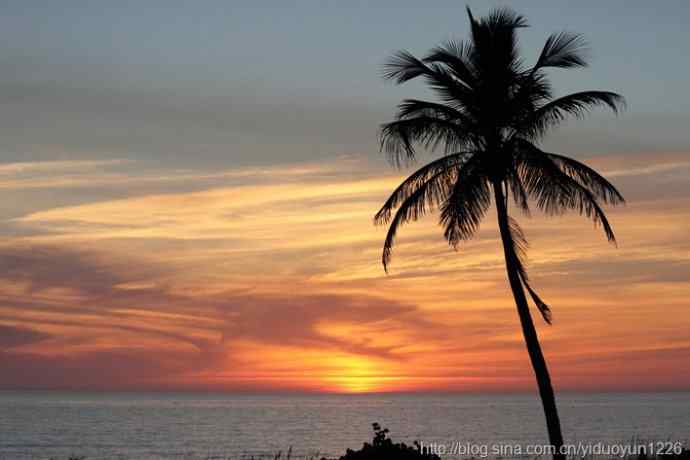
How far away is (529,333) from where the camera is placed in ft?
73.1

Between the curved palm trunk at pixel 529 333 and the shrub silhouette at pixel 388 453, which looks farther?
the curved palm trunk at pixel 529 333

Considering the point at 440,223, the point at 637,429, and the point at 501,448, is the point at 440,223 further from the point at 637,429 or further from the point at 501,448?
the point at 637,429

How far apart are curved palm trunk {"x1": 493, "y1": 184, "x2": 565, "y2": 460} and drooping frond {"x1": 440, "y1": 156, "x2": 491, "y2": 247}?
414 mm

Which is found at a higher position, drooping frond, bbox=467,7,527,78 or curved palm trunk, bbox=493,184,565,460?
drooping frond, bbox=467,7,527,78

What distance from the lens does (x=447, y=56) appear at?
23.4 metres

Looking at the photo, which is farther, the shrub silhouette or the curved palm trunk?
the curved palm trunk

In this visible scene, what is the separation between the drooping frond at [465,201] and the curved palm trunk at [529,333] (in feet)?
1.36

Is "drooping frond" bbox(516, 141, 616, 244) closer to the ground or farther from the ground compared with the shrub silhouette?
farther from the ground

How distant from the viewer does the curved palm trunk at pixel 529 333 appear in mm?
21516

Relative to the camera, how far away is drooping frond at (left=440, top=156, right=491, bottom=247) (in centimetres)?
2244

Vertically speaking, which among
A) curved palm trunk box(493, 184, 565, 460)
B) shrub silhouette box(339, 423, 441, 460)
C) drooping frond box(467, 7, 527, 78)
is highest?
drooping frond box(467, 7, 527, 78)

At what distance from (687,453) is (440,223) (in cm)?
846

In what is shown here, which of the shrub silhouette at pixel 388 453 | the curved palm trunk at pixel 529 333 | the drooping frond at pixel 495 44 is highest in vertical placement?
the drooping frond at pixel 495 44

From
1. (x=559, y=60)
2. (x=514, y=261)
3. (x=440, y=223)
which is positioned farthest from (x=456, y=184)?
(x=559, y=60)
